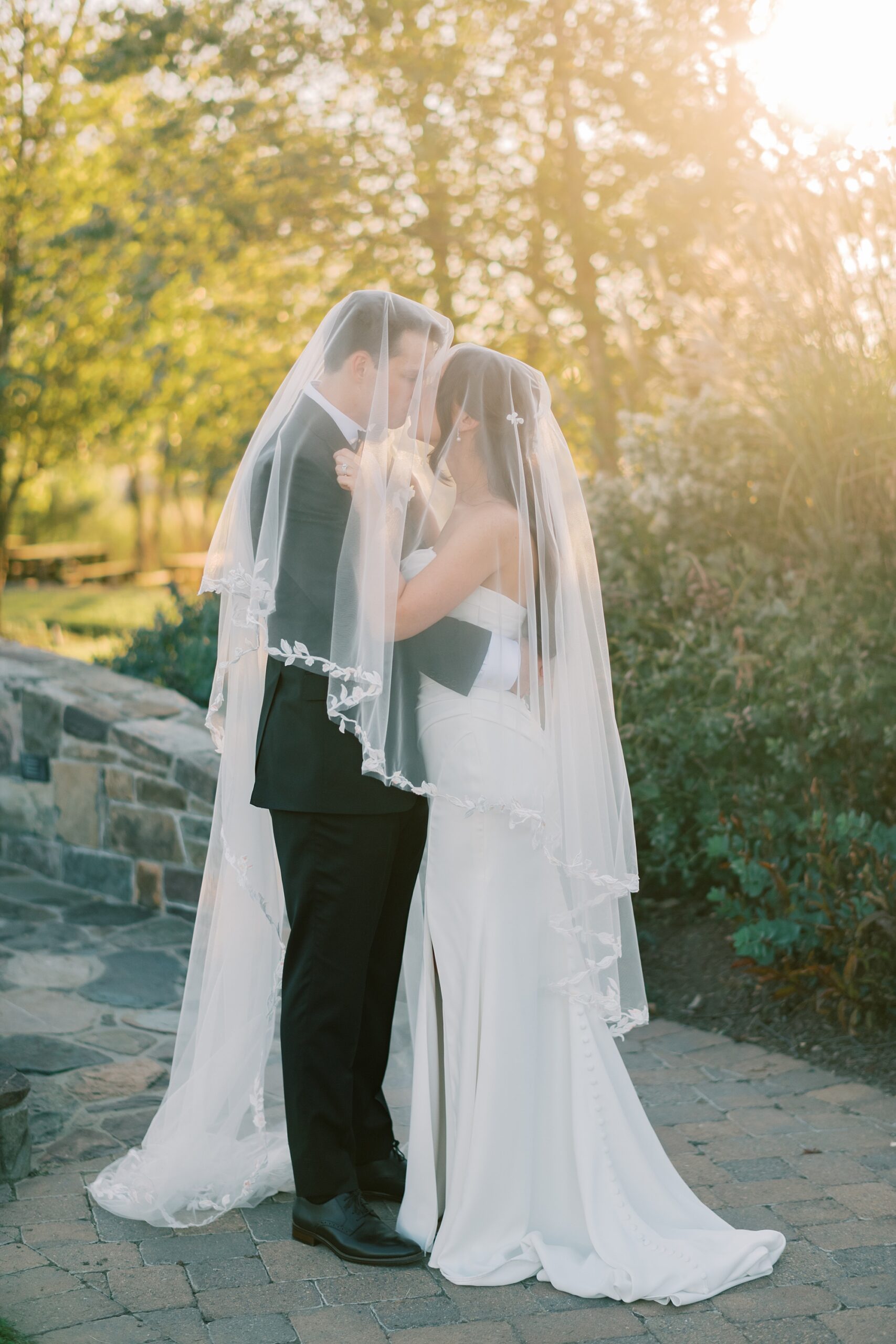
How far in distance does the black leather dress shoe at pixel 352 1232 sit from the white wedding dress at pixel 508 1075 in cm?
7

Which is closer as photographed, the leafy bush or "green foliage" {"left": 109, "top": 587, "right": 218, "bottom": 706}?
the leafy bush

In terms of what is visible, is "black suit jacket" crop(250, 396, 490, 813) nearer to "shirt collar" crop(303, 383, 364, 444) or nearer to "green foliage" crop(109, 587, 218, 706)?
"shirt collar" crop(303, 383, 364, 444)

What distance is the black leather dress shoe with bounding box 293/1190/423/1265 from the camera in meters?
2.61

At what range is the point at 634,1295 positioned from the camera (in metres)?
2.47

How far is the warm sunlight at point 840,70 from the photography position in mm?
5418

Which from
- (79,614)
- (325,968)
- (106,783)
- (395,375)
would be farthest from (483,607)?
(79,614)

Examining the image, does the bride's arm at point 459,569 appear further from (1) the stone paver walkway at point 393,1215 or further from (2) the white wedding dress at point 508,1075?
(1) the stone paver walkway at point 393,1215

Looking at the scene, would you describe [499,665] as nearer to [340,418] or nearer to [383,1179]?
[340,418]

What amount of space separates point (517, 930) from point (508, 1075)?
31 centimetres

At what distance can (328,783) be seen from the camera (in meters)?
2.63

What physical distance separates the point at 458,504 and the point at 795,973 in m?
2.22

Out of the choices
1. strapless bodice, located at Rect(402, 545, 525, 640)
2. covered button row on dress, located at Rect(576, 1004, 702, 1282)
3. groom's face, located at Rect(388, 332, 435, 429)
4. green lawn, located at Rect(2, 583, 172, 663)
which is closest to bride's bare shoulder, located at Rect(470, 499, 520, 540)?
strapless bodice, located at Rect(402, 545, 525, 640)

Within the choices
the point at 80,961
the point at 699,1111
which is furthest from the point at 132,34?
the point at 699,1111

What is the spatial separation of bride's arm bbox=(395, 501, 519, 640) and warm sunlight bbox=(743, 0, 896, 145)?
3.64m
